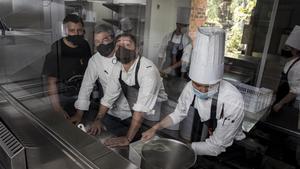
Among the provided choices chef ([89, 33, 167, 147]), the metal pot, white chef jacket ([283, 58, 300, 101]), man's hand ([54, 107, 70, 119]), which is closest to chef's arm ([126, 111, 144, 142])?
chef ([89, 33, 167, 147])

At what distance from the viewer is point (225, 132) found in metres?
0.79

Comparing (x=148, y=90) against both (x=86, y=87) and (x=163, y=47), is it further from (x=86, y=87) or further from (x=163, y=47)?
(x=86, y=87)

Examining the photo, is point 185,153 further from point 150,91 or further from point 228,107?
point 150,91

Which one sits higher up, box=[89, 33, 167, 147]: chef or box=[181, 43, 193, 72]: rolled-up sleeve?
box=[181, 43, 193, 72]: rolled-up sleeve

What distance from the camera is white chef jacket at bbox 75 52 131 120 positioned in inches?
43.6

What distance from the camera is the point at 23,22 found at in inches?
59.5

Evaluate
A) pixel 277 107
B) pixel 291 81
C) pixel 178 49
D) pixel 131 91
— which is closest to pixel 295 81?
pixel 291 81

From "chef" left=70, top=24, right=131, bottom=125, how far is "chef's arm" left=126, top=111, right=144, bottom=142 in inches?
2.0

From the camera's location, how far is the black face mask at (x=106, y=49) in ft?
3.46

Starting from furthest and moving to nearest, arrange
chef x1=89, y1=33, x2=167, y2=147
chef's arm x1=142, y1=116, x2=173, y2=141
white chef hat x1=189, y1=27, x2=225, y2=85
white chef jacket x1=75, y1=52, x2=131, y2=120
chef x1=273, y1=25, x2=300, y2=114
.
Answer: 1. white chef jacket x1=75, y1=52, x2=131, y2=120
2. chef x1=89, y1=33, x2=167, y2=147
3. chef's arm x1=142, y1=116, x2=173, y2=141
4. chef x1=273, y1=25, x2=300, y2=114
5. white chef hat x1=189, y1=27, x2=225, y2=85

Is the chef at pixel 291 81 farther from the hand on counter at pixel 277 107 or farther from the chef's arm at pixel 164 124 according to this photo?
the chef's arm at pixel 164 124

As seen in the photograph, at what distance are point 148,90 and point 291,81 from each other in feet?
1.95

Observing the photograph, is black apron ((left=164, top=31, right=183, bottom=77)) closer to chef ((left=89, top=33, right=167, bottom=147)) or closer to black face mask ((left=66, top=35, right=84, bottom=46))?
chef ((left=89, top=33, right=167, bottom=147))

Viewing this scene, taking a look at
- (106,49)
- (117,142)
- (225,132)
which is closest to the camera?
(225,132)
